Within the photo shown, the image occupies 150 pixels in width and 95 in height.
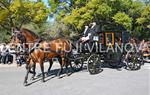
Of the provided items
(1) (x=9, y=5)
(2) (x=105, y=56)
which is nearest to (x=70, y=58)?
(2) (x=105, y=56)

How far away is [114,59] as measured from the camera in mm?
16984

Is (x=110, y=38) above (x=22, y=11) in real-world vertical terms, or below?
below

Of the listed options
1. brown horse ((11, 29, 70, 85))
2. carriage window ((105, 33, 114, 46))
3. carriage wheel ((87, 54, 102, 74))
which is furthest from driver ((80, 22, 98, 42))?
brown horse ((11, 29, 70, 85))

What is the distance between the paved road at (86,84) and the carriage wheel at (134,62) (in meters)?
0.80

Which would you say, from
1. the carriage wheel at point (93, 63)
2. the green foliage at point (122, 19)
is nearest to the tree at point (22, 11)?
the green foliage at point (122, 19)

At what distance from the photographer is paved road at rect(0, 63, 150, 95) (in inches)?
464

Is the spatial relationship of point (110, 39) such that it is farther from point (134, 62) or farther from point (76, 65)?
point (76, 65)

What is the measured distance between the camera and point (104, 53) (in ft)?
54.1

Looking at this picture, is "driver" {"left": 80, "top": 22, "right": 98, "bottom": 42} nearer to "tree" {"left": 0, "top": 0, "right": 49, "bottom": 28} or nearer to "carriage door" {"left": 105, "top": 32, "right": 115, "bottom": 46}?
"carriage door" {"left": 105, "top": 32, "right": 115, "bottom": 46}

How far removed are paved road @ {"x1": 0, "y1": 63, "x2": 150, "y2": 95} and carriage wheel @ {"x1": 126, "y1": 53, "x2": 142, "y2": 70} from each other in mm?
802

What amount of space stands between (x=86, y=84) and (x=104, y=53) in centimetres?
360

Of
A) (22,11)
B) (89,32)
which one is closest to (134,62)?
(89,32)

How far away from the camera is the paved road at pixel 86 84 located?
11789 mm

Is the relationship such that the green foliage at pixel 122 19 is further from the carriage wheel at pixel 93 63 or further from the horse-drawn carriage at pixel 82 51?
the carriage wheel at pixel 93 63
